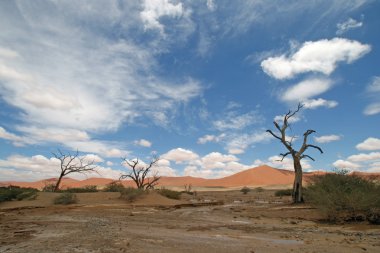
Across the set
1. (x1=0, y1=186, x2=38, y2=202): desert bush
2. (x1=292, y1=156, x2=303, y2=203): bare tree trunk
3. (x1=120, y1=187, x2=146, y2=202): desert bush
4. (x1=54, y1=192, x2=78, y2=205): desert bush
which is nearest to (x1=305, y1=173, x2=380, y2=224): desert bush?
(x1=292, y1=156, x2=303, y2=203): bare tree trunk

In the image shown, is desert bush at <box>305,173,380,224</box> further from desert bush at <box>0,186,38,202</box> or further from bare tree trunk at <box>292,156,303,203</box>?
desert bush at <box>0,186,38,202</box>

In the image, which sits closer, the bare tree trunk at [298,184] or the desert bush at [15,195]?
the desert bush at [15,195]

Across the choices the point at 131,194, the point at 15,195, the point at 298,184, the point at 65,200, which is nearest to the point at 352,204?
the point at 298,184

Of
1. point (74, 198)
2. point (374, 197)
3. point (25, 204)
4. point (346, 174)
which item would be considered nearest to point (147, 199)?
point (74, 198)

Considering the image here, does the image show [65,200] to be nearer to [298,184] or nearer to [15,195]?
[15,195]

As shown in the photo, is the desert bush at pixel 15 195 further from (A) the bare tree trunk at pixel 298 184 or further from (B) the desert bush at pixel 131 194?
(A) the bare tree trunk at pixel 298 184

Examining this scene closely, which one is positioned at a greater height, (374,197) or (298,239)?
(374,197)

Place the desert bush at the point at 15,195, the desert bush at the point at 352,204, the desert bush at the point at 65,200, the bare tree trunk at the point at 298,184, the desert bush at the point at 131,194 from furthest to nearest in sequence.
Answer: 1. the desert bush at the point at 131,194
2. the bare tree trunk at the point at 298,184
3. the desert bush at the point at 15,195
4. the desert bush at the point at 65,200
5. the desert bush at the point at 352,204

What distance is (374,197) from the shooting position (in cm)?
1164

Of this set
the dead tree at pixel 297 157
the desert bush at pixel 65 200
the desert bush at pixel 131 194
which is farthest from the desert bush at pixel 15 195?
the dead tree at pixel 297 157

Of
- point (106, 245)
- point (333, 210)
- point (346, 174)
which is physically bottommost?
point (106, 245)

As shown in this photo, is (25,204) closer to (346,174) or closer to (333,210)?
(333,210)

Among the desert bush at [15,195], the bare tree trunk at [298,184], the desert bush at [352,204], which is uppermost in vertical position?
the bare tree trunk at [298,184]

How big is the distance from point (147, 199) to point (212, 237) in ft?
54.9
